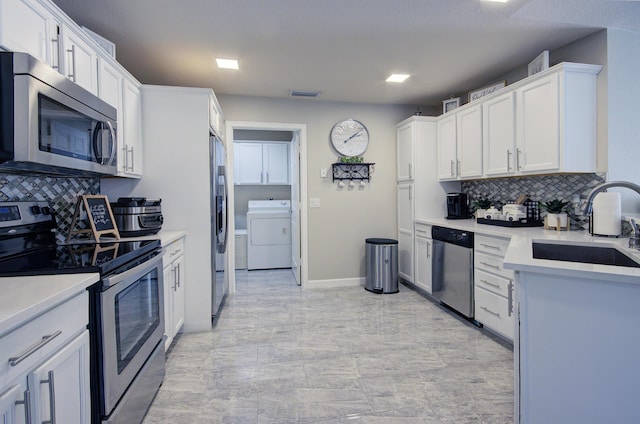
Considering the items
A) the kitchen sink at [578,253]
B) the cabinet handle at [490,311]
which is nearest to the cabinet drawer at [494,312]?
the cabinet handle at [490,311]

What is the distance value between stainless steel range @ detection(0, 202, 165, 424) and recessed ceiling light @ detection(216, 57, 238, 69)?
6.03 feet

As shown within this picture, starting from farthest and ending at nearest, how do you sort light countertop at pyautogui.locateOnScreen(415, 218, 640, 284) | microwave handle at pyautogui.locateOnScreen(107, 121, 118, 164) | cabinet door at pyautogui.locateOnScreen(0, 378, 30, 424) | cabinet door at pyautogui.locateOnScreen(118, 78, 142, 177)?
cabinet door at pyautogui.locateOnScreen(118, 78, 142, 177) → microwave handle at pyautogui.locateOnScreen(107, 121, 118, 164) → light countertop at pyautogui.locateOnScreen(415, 218, 640, 284) → cabinet door at pyautogui.locateOnScreen(0, 378, 30, 424)

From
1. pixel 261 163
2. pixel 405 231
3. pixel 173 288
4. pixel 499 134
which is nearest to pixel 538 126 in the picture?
pixel 499 134

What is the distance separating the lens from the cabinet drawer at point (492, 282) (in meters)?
2.64

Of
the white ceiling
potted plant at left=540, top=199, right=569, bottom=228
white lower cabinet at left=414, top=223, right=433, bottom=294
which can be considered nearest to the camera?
the white ceiling

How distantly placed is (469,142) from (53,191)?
359 centimetres

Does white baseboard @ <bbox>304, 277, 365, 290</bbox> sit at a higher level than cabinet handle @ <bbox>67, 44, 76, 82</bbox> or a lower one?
lower

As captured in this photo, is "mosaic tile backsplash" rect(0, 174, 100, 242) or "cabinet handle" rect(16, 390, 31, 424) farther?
"mosaic tile backsplash" rect(0, 174, 100, 242)

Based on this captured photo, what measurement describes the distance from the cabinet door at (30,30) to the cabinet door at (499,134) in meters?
3.26

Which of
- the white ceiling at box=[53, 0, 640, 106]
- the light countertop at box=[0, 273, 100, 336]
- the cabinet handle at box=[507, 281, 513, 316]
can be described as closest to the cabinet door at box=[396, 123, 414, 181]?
the white ceiling at box=[53, 0, 640, 106]

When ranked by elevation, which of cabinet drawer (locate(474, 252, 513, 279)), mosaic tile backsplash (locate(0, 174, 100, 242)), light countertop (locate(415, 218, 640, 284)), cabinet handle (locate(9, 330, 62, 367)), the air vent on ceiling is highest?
the air vent on ceiling

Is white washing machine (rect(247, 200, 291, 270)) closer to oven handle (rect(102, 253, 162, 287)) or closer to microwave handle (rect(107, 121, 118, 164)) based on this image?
oven handle (rect(102, 253, 162, 287))

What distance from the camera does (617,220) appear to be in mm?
2129

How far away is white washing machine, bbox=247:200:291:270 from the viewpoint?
5398mm
